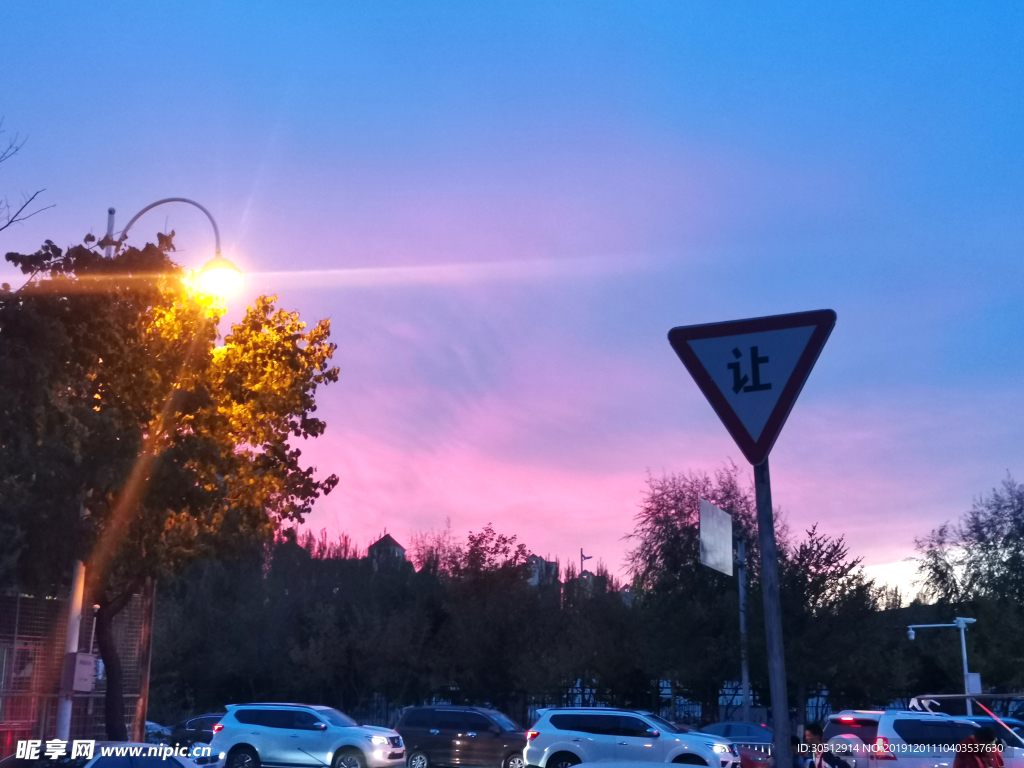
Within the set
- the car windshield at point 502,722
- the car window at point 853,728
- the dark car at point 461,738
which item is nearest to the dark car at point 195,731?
the dark car at point 461,738

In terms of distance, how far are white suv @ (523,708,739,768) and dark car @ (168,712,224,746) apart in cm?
1525

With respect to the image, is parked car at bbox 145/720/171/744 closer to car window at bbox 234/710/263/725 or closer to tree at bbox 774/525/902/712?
car window at bbox 234/710/263/725

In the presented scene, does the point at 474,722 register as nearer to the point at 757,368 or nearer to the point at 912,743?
the point at 912,743

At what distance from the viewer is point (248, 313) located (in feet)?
85.1

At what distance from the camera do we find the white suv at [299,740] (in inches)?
1031

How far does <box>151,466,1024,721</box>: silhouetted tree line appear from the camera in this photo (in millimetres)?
39688

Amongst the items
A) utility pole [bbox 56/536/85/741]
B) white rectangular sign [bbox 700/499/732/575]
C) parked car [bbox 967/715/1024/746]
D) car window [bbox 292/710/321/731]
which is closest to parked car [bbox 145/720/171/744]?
car window [bbox 292/710/321/731]

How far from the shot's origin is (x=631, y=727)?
2538cm

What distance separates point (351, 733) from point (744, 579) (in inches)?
534

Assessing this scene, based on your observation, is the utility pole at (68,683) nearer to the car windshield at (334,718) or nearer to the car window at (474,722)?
the car windshield at (334,718)

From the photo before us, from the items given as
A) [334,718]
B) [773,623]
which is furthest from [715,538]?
[773,623]

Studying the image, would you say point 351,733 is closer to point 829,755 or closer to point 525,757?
point 525,757

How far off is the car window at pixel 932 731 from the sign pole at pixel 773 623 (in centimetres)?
1616

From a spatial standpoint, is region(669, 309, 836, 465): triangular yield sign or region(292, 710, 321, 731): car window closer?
region(669, 309, 836, 465): triangular yield sign
